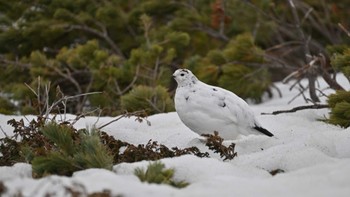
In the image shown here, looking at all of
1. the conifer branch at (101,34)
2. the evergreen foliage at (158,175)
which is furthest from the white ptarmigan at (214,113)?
the conifer branch at (101,34)

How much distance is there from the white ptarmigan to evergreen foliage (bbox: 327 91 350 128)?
0.39 metres

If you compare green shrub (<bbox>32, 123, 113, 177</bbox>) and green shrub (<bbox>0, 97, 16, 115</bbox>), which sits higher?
green shrub (<bbox>32, 123, 113, 177</bbox>)

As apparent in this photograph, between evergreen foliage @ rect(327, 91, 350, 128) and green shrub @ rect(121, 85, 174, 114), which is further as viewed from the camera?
green shrub @ rect(121, 85, 174, 114)

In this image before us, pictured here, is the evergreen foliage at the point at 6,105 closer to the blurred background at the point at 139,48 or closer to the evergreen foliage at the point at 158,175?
the blurred background at the point at 139,48

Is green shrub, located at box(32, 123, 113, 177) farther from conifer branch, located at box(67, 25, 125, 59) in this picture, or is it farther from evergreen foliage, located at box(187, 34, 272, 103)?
conifer branch, located at box(67, 25, 125, 59)

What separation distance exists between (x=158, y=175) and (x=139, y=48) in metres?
3.53

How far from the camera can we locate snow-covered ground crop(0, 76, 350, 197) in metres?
2.46

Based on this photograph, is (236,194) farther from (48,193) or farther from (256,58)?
(256,58)

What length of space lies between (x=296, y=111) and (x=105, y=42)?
9.28ft

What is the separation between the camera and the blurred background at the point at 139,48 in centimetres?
558

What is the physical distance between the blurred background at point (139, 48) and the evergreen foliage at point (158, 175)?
210 cm

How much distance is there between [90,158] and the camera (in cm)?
292

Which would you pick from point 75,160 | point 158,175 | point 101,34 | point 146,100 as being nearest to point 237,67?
point 146,100

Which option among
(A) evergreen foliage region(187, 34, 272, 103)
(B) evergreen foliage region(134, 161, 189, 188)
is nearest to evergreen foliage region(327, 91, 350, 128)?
(B) evergreen foliage region(134, 161, 189, 188)
